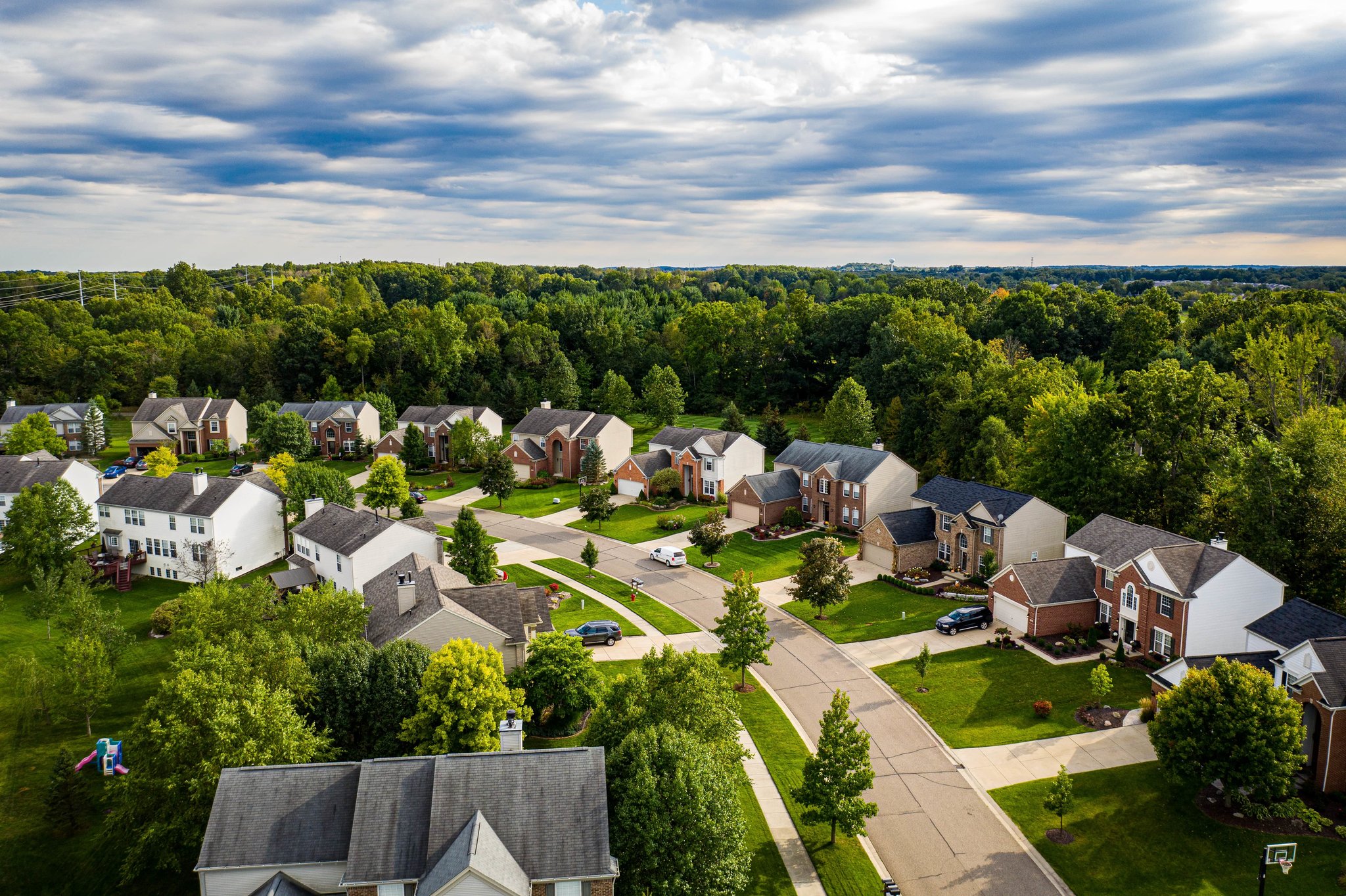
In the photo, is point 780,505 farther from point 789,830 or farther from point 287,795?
point 287,795

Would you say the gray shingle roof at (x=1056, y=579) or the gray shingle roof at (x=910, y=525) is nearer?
the gray shingle roof at (x=1056, y=579)

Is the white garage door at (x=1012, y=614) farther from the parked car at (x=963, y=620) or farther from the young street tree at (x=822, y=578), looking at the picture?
the young street tree at (x=822, y=578)

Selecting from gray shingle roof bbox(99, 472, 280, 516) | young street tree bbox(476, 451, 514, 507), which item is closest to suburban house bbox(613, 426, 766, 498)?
young street tree bbox(476, 451, 514, 507)

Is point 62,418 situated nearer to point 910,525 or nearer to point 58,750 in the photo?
point 58,750

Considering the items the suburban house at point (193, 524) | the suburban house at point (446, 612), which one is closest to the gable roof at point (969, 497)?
the suburban house at point (446, 612)

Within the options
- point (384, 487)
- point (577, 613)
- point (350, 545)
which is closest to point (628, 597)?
point (577, 613)

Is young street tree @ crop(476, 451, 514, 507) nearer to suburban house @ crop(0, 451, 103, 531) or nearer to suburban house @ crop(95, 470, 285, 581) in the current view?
suburban house @ crop(95, 470, 285, 581)

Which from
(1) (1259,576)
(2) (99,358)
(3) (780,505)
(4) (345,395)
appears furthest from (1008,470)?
(2) (99,358)
